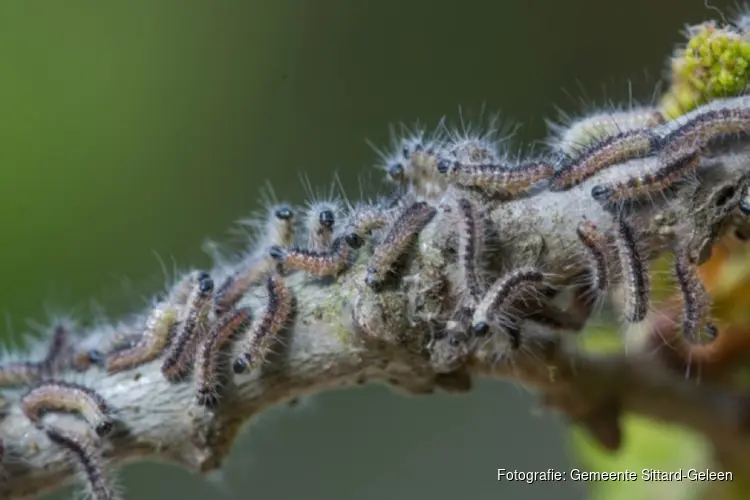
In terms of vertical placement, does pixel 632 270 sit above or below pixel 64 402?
below

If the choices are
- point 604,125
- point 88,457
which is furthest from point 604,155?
point 88,457

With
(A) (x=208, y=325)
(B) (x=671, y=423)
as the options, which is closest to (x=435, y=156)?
(A) (x=208, y=325)

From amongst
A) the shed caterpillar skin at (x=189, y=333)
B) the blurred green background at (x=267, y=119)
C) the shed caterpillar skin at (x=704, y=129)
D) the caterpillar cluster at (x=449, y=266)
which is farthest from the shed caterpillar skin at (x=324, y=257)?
the blurred green background at (x=267, y=119)

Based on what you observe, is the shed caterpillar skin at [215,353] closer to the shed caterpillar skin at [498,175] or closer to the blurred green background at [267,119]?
the shed caterpillar skin at [498,175]

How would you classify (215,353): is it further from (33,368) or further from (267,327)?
(33,368)

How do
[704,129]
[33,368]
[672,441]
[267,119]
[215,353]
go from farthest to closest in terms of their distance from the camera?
1. [267,119]
2. [672,441]
3. [33,368]
4. [215,353]
5. [704,129]

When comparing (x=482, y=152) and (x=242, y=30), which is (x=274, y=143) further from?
(x=482, y=152)

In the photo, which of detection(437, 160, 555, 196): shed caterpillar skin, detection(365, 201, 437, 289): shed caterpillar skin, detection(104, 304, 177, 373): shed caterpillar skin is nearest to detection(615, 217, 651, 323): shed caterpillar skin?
detection(437, 160, 555, 196): shed caterpillar skin
